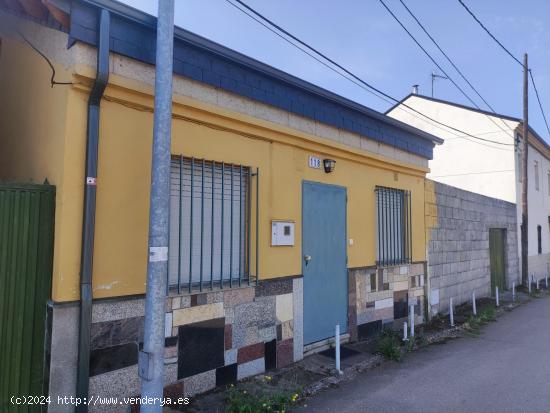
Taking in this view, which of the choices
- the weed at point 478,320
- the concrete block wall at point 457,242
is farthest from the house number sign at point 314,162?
the weed at point 478,320

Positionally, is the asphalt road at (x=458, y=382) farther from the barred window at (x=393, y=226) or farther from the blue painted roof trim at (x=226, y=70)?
the blue painted roof trim at (x=226, y=70)

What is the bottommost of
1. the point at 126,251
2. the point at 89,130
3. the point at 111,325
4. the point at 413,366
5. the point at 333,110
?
the point at 413,366

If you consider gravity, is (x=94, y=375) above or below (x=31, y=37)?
below

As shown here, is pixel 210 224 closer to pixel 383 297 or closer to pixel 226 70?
pixel 226 70

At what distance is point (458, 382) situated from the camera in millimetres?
5230

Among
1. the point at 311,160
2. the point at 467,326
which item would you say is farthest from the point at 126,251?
the point at 467,326

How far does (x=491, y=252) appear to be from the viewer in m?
12.5

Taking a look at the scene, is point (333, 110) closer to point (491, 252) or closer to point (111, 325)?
point (111, 325)

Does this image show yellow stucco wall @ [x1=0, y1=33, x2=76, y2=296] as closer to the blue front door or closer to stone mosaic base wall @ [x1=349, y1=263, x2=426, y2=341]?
the blue front door

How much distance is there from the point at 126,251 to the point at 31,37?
259cm

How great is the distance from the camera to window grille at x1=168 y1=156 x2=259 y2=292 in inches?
176

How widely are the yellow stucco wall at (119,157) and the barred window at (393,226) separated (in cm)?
225

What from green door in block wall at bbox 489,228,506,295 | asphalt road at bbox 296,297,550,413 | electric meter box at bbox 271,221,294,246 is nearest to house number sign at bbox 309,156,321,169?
electric meter box at bbox 271,221,294,246

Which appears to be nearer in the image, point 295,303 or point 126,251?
point 126,251
